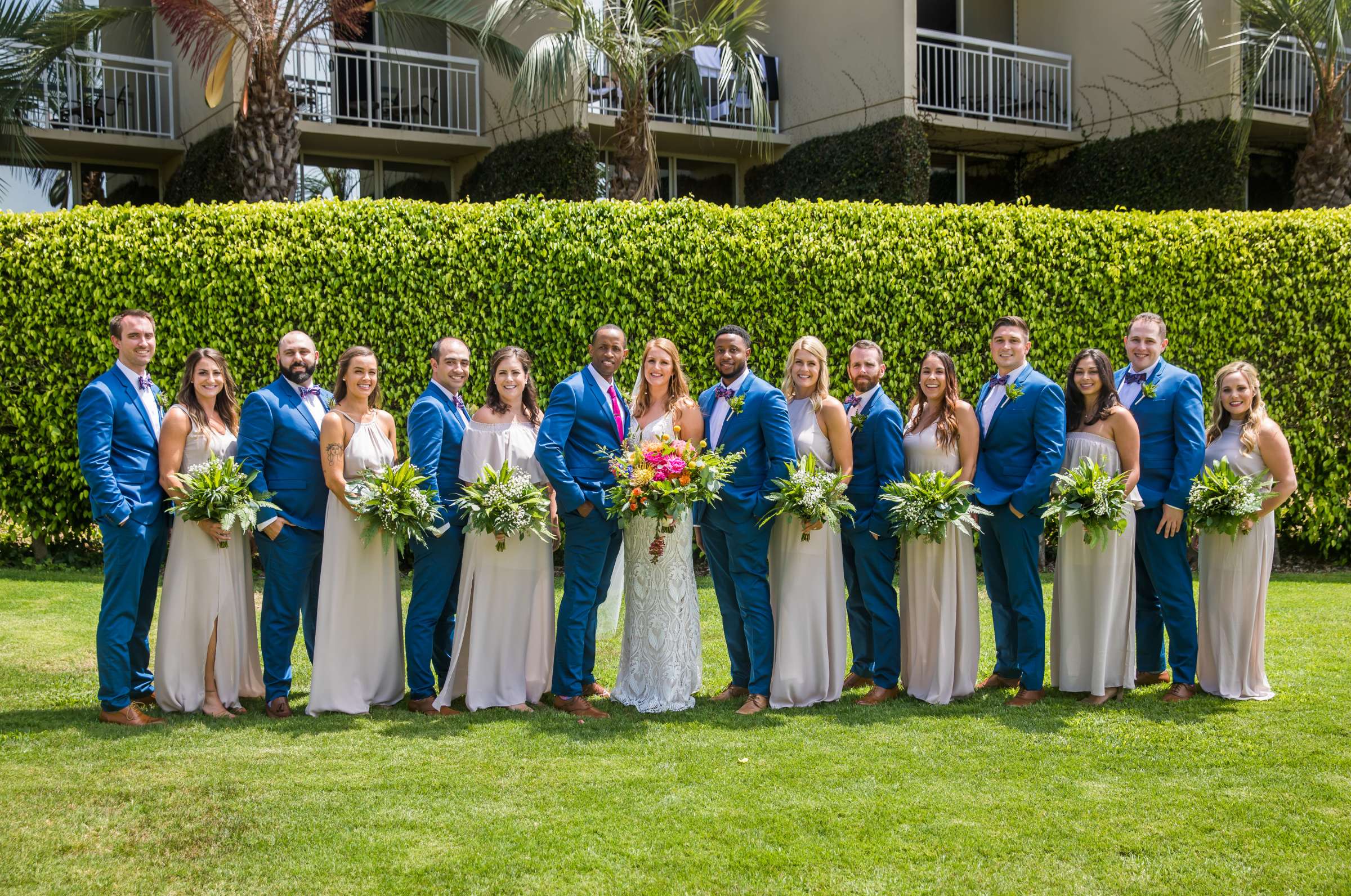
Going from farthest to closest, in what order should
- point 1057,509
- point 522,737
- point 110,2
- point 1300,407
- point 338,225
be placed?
point 110,2, point 1300,407, point 338,225, point 1057,509, point 522,737

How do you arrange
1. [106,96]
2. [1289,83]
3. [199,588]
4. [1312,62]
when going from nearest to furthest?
[199,588] → [1312,62] → [106,96] → [1289,83]

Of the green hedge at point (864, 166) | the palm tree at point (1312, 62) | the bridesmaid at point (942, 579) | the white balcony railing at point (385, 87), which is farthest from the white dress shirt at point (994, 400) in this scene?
the white balcony railing at point (385, 87)

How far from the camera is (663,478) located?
21.4 ft

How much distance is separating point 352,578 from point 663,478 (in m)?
1.90

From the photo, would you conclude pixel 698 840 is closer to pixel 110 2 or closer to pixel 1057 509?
pixel 1057 509

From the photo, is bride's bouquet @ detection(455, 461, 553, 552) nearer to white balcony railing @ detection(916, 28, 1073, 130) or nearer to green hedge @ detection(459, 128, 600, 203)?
green hedge @ detection(459, 128, 600, 203)

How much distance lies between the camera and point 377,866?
4492mm

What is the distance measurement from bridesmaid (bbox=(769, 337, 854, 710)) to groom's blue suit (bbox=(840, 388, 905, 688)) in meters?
0.16

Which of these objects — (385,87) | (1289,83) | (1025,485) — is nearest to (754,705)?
(1025,485)

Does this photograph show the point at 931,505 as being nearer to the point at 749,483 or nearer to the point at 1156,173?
the point at 749,483

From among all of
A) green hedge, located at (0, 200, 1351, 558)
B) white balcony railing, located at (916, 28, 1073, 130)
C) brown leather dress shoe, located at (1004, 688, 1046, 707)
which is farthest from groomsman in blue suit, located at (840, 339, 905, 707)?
white balcony railing, located at (916, 28, 1073, 130)

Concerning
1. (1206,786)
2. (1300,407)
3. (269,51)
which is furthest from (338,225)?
(1300,407)

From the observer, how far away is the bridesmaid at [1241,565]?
7.01 m

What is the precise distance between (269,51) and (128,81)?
6.70 meters
